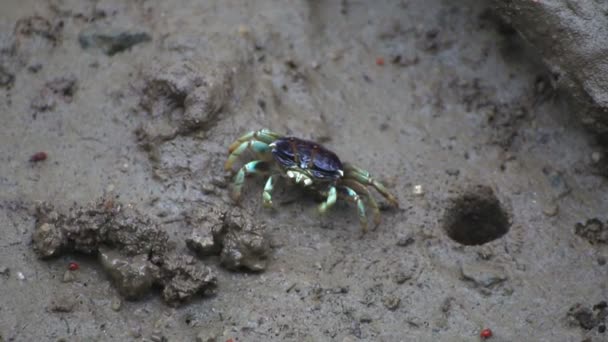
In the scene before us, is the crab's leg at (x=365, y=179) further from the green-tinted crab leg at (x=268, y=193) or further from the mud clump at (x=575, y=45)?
the mud clump at (x=575, y=45)

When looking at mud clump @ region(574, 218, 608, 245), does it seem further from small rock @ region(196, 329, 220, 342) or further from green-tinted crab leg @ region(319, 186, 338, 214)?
small rock @ region(196, 329, 220, 342)

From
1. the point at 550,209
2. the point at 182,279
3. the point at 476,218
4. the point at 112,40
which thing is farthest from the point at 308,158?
the point at 112,40

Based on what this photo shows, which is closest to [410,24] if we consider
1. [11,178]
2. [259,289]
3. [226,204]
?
[226,204]

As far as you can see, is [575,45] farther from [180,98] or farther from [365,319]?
[180,98]

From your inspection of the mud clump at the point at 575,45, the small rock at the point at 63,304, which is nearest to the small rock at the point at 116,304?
the small rock at the point at 63,304

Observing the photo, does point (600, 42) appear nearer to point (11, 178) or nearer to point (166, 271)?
point (166, 271)
